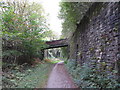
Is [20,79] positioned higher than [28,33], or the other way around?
[28,33]

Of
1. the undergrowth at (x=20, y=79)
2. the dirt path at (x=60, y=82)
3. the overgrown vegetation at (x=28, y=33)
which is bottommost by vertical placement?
the dirt path at (x=60, y=82)

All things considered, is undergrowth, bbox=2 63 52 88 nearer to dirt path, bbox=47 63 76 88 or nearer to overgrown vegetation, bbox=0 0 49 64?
dirt path, bbox=47 63 76 88

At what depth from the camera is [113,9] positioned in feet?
13.1

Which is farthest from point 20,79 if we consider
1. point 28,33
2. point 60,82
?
point 28,33

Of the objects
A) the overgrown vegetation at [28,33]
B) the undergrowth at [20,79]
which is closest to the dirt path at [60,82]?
the undergrowth at [20,79]

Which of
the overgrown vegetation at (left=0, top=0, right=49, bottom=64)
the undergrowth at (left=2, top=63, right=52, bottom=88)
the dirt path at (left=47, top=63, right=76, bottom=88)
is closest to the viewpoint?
the undergrowth at (left=2, top=63, right=52, bottom=88)

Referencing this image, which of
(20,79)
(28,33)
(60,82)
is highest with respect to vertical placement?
(28,33)

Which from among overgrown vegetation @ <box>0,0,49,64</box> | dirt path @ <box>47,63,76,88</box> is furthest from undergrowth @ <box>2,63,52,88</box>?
overgrown vegetation @ <box>0,0,49,64</box>

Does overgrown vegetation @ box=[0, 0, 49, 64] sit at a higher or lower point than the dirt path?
higher

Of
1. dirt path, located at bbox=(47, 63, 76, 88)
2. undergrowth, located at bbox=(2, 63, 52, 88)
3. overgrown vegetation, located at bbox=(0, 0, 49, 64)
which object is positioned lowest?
dirt path, located at bbox=(47, 63, 76, 88)

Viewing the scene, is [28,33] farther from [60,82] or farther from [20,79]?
[60,82]

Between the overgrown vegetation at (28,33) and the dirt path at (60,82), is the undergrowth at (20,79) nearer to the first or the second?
the dirt path at (60,82)

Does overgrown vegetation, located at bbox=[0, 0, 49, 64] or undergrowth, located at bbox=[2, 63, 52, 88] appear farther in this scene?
A: overgrown vegetation, located at bbox=[0, 0, 49, 64]

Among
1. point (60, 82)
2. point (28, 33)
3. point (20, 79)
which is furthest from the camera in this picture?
point (28, 33)
